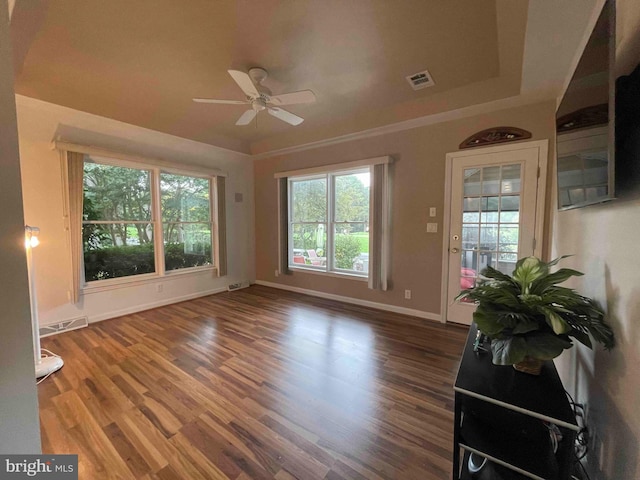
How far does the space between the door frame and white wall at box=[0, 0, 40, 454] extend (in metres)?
3.44

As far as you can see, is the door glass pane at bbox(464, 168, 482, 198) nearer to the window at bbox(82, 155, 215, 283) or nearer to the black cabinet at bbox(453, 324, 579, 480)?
the black cabinet at bbox(453, 324, 579, 480)

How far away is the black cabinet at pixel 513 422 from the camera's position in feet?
3.11

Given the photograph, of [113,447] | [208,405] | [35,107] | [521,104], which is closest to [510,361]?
[208,405]

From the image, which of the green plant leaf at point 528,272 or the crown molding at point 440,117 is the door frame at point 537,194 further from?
the green plant leaf at point 528,272

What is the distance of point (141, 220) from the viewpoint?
3.75m

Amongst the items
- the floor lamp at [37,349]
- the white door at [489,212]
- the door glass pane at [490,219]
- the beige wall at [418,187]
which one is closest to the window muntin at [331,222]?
the beige wall at [418,187]

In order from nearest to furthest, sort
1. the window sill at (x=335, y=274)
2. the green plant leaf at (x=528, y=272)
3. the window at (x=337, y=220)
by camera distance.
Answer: the green plant leaf at (x=528, y=272), the window at (x=337, y=220), the window sill at (x=335, y=274)

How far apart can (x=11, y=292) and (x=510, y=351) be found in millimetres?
1738

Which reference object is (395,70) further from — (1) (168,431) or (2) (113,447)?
(2) (113,447)

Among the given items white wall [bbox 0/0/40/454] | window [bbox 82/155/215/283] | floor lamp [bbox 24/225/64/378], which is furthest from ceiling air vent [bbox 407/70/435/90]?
floor lamp [bbox 24/225/64/378]

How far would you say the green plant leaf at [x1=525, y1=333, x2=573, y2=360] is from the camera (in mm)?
943

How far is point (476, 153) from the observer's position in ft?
9.88

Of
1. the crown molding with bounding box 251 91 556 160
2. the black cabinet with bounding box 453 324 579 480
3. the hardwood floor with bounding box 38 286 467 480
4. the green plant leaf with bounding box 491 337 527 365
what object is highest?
the crown molding with bounding box 251 91 556 160

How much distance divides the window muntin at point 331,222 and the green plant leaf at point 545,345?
305cm
